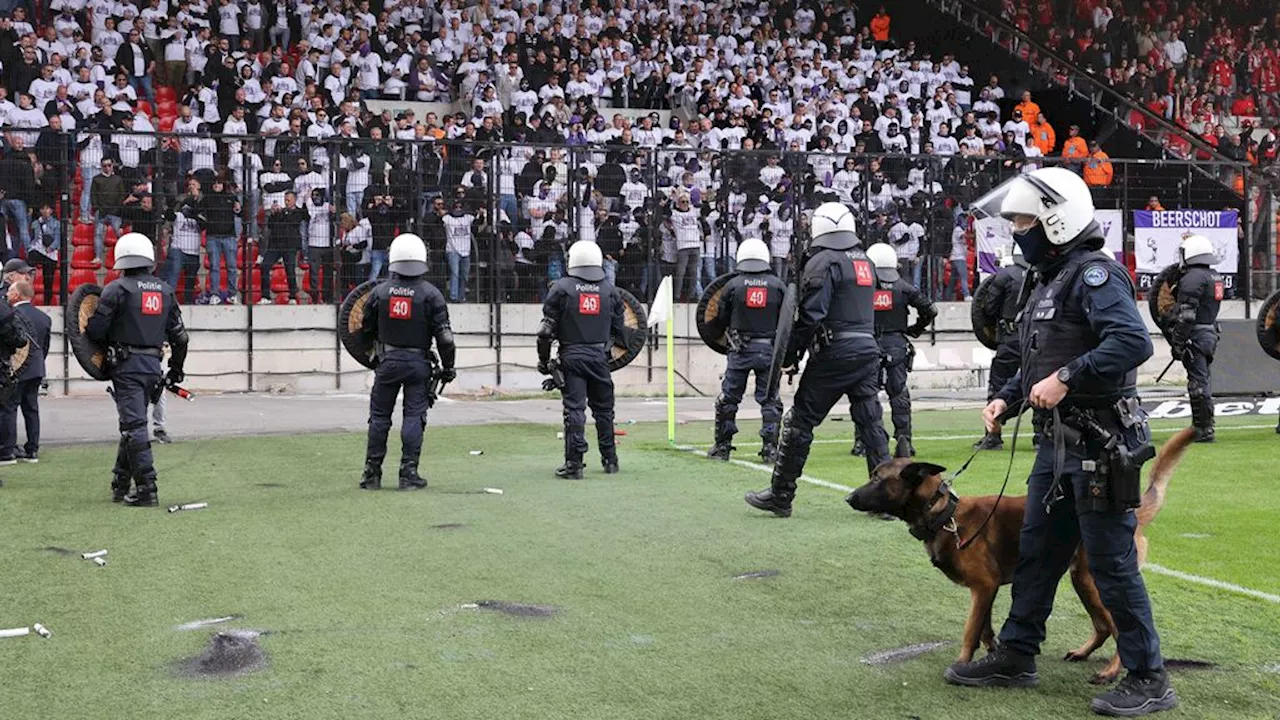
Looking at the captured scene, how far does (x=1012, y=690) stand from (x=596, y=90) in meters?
20.9

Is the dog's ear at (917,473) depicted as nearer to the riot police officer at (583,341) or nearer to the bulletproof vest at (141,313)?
the riot police officer at (583,341)

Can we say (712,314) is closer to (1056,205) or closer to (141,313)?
(141,313)

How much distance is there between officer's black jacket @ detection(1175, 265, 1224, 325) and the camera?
13391mm

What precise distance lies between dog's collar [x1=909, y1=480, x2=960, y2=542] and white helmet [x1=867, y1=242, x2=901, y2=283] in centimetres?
783

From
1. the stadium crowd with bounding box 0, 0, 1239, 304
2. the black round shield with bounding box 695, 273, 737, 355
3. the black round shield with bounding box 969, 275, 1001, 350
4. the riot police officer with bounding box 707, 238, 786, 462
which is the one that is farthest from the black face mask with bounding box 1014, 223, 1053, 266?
the stadium crowd with bounding box 0, 0, 1239, 304

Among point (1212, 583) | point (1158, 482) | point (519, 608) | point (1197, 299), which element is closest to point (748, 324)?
point (1197, 299)

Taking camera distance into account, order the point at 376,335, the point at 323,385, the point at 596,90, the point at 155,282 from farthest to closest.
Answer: the point at 596,90, the point at 323,385, the point at 376,335, the point at 155,282

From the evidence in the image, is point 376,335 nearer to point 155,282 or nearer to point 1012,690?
point 155,282

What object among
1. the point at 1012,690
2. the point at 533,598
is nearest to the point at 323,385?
the point at 533,598

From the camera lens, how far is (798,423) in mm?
9266

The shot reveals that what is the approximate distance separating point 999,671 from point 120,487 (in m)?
7.17

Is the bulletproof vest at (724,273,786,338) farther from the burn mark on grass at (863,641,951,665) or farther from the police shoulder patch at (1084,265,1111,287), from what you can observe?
the police shoulder patch at (1084,265,1111,287)

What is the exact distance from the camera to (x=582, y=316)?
12039mm

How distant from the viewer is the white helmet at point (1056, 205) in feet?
17.2
